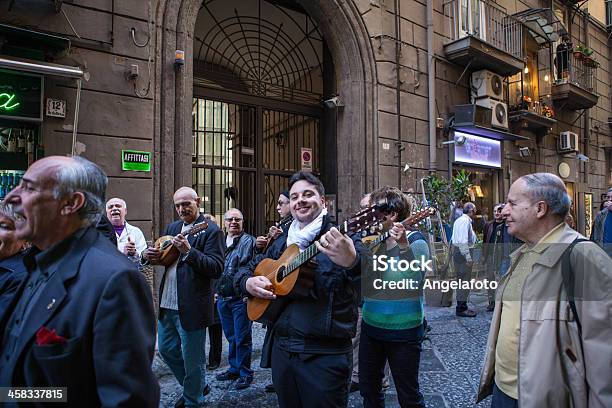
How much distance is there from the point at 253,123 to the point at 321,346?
281 inches

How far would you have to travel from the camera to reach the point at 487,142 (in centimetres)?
1238

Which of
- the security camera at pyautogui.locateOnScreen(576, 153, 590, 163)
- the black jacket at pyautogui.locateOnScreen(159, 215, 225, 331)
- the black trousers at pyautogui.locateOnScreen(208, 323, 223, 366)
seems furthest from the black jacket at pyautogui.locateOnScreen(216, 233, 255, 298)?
the security camera at pyautogui.locateOnScreen(576, 153, 590, 163)

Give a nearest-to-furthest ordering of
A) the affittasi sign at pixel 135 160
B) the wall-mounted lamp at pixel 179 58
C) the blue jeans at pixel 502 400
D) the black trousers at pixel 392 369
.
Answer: the blue jeans at pixel 502 400, the black trousers at pixel 392 369, the affittasi sign at pixel 135 160, the wall-mounted lamp at pixel 179 58

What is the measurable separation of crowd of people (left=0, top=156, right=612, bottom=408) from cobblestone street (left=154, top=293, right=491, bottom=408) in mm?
273

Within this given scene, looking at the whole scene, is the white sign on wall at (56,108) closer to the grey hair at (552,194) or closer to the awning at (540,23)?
the grey hair at (552,194)

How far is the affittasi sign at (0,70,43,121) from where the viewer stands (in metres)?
5.44

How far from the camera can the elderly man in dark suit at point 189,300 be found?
3.73 m

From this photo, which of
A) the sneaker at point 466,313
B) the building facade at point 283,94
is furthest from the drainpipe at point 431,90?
the sneaker at point 466,313

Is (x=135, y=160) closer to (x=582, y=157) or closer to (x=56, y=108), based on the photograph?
(x=56, y=108)

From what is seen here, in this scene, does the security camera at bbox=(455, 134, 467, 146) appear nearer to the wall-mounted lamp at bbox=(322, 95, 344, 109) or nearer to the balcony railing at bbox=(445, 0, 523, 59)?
the balcony railing at bbox=(445, 0, 523, 59)

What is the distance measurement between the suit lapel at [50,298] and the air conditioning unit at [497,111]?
11826 millimetres

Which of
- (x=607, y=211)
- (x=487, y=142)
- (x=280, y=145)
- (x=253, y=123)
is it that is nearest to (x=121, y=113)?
(x=253, y=123)

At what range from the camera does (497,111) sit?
12.1m

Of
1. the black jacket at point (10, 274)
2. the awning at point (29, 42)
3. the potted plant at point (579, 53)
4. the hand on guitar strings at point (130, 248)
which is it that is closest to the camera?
the black jacket at point (10, 274)
